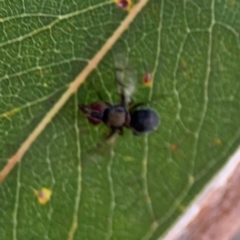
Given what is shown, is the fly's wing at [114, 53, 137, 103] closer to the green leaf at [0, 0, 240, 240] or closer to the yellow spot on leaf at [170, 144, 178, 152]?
the green leaf at [0, 0, 240, 240]

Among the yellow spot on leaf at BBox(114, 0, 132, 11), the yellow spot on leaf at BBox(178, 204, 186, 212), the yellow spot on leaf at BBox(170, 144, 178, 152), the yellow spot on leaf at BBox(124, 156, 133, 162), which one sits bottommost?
the yellow spot on leaf at BBox(178, 204, 186, 212)

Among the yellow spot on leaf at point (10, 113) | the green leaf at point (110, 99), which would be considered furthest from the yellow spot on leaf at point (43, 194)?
the yellow spot on leaf at point (10, 113)

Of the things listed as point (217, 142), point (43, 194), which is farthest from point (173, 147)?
point (43, 194)

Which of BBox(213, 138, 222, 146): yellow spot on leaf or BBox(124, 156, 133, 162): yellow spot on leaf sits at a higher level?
BBox(213, 138, 222, 146): yellow spot on leaf

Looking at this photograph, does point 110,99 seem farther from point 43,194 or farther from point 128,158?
point 43,194

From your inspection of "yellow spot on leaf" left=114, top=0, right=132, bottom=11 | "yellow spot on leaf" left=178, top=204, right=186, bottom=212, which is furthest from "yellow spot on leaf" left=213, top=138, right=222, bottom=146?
"yellow spot on leaf" left=114, top=0, right=132, bottom=11

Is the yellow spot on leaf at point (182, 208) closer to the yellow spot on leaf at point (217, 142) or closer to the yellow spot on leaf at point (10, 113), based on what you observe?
the yellow spot on leaf at point (217, 142)

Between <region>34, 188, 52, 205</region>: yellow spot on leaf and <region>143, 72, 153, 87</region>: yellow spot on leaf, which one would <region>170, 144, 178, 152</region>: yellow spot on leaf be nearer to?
<region>143, 72, 153, 87</region>: yellow spot on leaf

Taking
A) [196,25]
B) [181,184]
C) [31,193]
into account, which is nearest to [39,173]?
[31,193]
